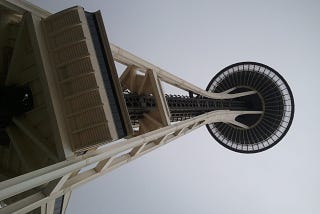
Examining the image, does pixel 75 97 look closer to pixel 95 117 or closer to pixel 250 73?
pixel 95 117

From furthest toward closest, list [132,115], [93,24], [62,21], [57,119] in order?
[132,115] < [93,24] < [62,21] < [57,119]

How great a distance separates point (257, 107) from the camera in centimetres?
7212

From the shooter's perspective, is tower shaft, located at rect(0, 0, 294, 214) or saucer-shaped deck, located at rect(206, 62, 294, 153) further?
saucer-shaped deck, located at rect(206, 62, 294, 153)

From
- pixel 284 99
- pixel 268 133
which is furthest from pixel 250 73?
pixel 268 133

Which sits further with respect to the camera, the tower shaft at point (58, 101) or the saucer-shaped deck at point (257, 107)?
the saucer-shaped deck at point (257, 107)

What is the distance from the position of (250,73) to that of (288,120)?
43.4ft

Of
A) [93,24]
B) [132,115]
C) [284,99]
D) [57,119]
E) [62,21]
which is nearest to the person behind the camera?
[57,119]

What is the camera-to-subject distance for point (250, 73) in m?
68.1

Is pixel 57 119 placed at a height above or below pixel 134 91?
below

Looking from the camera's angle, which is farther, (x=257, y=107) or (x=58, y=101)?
(x=257, y=107)

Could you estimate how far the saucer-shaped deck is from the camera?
66.4m

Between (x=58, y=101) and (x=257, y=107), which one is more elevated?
(x=58, y=101)

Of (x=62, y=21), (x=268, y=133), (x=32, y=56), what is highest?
(x=62, y=21)

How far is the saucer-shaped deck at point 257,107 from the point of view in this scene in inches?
2613
